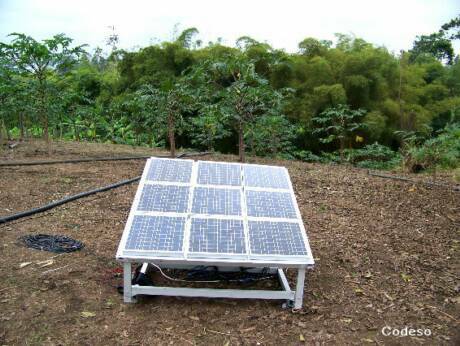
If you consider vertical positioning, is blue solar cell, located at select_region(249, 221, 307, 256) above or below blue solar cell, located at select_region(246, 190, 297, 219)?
below

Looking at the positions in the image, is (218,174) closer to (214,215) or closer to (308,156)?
(214,215)

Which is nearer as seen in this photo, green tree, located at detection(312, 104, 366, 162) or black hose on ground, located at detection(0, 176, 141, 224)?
black hose on ground, located at detection(0, 176, 141, 224)

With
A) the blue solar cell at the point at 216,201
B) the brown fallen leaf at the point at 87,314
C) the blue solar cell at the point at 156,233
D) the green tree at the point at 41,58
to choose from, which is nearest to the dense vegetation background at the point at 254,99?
the green tree at the point at 41,58

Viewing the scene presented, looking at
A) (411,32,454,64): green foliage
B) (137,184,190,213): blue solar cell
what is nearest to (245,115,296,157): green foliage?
(137,184,190,213): blue solar cell

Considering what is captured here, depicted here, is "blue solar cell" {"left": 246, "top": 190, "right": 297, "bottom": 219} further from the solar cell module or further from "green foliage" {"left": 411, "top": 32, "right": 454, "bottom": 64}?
"green foliage" {"left": 411, "top": 32, "right": 454, "bottom": 64}

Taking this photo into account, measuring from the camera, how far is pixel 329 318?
3.65 metres

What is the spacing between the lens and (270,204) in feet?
14.0

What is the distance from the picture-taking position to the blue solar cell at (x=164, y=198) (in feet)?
→ 13.2

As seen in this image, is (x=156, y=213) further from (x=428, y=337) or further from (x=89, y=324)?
(x=428, y=337)

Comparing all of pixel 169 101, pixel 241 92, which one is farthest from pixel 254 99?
pixel 169 101

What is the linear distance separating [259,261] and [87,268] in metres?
1.80

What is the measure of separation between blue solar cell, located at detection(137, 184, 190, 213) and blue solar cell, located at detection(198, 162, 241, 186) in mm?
290

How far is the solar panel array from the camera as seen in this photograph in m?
3.58

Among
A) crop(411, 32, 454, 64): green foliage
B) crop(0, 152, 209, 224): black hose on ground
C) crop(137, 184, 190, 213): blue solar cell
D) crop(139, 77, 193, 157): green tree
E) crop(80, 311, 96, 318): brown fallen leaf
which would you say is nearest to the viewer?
crop(80, 311, 96, 318): brown fallen leaf
